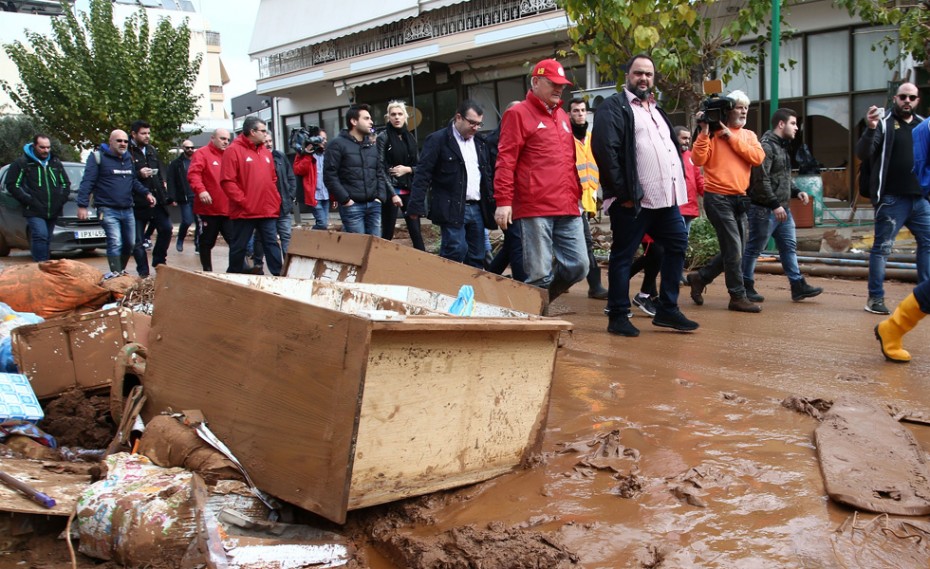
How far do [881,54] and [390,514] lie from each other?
13696 millimetres

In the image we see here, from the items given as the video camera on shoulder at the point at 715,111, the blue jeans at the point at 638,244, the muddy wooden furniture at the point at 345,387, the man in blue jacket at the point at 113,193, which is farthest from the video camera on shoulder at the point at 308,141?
the muddy wooden furniture at the point at 345,387

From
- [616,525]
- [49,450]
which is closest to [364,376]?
[616,525]

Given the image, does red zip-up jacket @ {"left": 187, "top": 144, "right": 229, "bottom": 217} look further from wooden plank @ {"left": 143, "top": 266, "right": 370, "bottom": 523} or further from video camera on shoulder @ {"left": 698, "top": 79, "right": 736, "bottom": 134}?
wooden plank @ {"left": 143, "top": 266, "right": 370, "bottom": 523}

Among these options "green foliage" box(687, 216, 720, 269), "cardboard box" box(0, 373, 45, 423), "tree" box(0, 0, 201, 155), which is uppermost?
"tree" box(0, 0, 201, 155)

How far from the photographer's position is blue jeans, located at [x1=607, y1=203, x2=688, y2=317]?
5922 millimetres

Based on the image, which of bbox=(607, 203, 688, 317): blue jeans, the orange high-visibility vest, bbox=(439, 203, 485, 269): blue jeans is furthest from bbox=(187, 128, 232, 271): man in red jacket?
bbox=(607, 203, 688, 317): blue jeans

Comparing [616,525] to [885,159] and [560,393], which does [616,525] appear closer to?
[560,393]

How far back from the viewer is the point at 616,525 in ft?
9.46

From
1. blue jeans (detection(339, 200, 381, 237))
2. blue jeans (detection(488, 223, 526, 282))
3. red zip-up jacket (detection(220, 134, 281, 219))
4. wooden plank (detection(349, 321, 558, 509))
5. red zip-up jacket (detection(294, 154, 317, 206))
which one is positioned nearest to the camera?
wooden plank (detection(349, 321, 558, 509))

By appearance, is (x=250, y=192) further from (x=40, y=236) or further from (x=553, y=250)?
(x=553, y=250)

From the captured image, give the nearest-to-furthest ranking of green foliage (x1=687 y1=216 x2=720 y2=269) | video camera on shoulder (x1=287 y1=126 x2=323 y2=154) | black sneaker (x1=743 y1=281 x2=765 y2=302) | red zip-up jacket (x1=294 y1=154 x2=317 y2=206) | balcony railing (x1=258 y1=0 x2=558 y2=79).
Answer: black sneaker (x1=743 y1=281 x2=765 y2=302)
green foliage (x1=687 y1=216 x2=720 y2=269)
red zip-up jacket (x1=294 y1=154 x2=317 y2=206)
video camera on shoulder (x1=287 y1=126 x2=323 y2=154)
balcony railing (x1=258 y1=0 x2=558 y2=79)

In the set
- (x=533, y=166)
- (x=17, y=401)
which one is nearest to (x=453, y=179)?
(x=533, y=166)

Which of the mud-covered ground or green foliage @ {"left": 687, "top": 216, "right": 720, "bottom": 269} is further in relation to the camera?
green foliage @ {"left": 687, "top": 216, "right": 720, "bottom": 269}

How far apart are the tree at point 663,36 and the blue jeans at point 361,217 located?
12.8 feet
